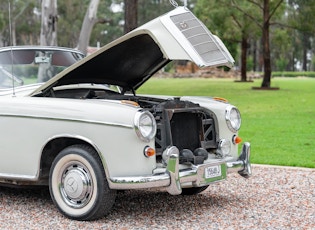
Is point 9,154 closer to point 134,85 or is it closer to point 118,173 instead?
point 118,173

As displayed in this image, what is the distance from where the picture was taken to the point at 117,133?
200 inches

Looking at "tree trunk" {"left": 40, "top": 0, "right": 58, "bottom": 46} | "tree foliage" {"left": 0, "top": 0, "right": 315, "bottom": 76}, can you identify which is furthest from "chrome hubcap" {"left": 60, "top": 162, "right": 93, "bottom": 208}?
"tree trunk" {"left": 40, "top": 0, "right": 58, "bottom": 46}

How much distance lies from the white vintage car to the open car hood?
0.01 meters

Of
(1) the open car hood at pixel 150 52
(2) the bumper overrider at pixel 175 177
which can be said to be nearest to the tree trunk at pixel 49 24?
(1) the open car hood at pixel 150 52

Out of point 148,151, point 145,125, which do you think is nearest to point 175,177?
point 148,151

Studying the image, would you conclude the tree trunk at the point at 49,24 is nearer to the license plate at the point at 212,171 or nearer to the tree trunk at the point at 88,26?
the tree trunk at the point at 88,26

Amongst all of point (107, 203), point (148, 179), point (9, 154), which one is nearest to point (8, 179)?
point (9, 154)

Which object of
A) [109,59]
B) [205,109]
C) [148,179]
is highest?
[109,59]

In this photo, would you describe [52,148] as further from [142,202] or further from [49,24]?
[49,24]

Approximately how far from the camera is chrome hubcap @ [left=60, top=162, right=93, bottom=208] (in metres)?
5.26

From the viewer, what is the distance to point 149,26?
5328mm

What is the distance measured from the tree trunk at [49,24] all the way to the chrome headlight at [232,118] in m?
13.1

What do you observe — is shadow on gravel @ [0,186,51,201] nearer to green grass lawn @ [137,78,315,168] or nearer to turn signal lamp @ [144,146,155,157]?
turn signal lamp @ [144,146,155,157]

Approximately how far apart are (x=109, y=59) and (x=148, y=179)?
1.50 meters
